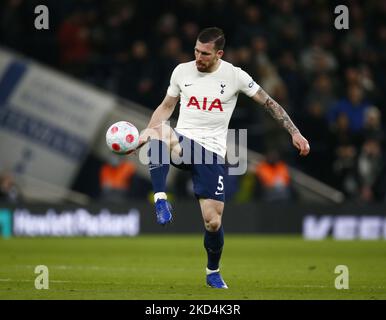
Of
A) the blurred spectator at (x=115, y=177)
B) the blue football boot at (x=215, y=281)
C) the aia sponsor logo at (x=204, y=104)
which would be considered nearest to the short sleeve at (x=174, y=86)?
the aia sponsor logo at (x=204, y=104)

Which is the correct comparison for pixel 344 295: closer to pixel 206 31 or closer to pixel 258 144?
pixel 206 31

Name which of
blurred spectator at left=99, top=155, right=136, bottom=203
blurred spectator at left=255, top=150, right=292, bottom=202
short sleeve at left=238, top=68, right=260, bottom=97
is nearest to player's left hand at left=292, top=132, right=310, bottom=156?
short sleeve at left=238, top=68, right=260, bottom=97

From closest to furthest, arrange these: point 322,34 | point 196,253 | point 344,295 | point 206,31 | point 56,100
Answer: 1. point 344,295
2. point 206,31
3. point 196,253
4. point 56,100
5. point 322,34

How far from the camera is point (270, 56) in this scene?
819 inches

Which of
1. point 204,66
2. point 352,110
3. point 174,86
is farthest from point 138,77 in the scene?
point 204,66

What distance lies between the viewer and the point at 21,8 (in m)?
20.9

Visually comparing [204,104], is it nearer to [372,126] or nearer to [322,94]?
[372,126]

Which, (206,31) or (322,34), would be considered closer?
(206,31)

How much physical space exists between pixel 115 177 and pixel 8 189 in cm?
199

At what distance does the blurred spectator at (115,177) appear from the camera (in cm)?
1984

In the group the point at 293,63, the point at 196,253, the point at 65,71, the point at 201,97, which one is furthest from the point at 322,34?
the point at 201,97

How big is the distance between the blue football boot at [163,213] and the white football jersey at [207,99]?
30.6 inches

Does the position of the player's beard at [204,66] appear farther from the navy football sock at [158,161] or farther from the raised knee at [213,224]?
the raised knee at [213,224]

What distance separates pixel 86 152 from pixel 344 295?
10.9 metres
